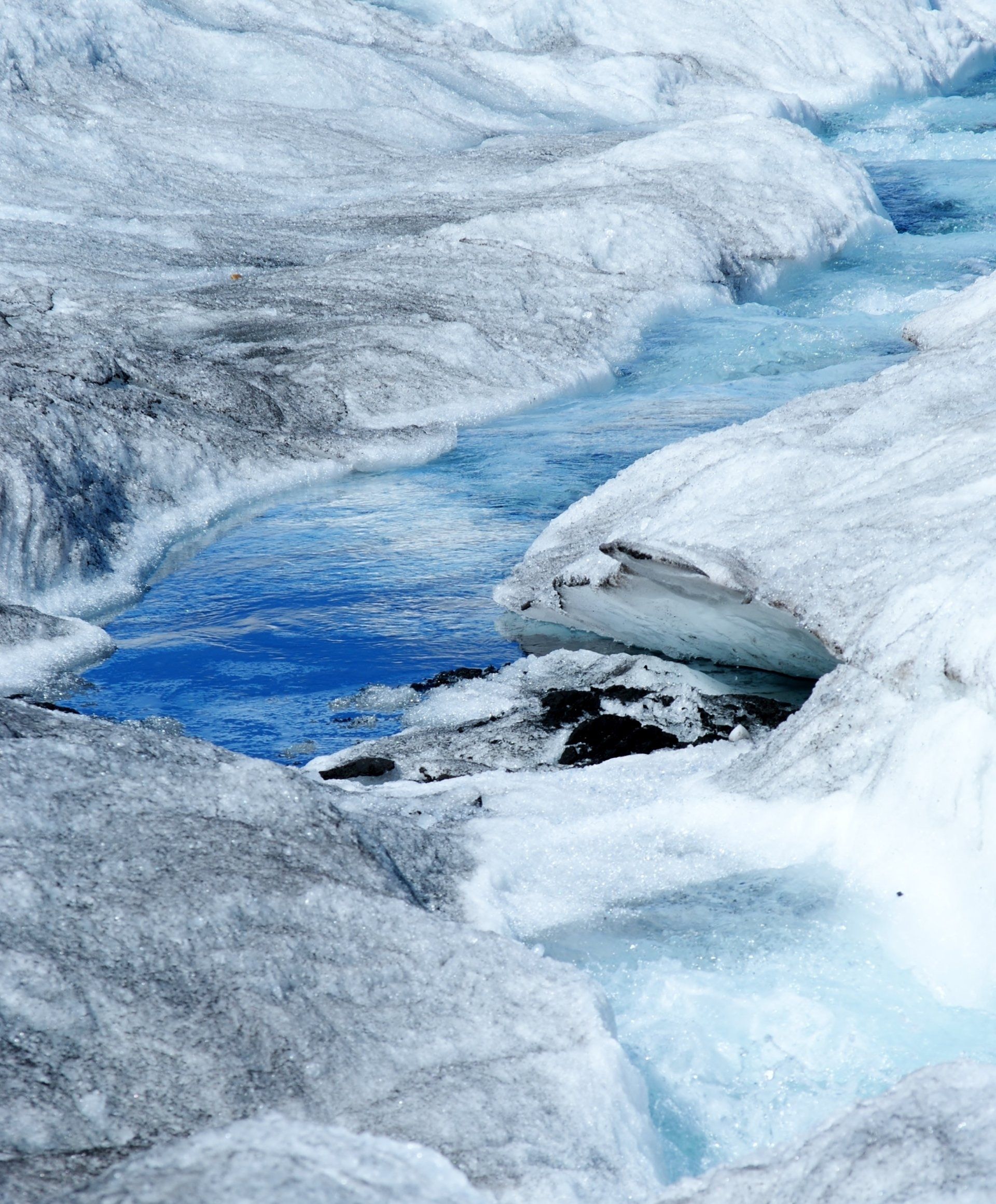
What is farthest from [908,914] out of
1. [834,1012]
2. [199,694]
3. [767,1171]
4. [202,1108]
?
[199,694]

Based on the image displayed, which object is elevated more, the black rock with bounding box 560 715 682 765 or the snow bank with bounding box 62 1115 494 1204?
the snow bank with bounding box 62 1115 494 1204

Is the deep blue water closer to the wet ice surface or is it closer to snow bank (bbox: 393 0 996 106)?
the wet ice surface

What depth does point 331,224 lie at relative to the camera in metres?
11.2

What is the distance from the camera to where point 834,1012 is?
8.15ft

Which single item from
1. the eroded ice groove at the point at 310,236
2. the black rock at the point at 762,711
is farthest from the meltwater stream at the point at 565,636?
the eroded ice groove at the point at 310,236

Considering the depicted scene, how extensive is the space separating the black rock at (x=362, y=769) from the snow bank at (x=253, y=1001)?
110cm

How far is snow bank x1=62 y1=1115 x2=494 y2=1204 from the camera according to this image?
1.54 meters

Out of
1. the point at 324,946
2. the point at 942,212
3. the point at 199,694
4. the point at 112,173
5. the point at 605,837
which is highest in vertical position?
the point at 112,173

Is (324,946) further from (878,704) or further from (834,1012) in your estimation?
(878,704)

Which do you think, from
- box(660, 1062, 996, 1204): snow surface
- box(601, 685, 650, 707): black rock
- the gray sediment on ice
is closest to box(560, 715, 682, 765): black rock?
the gray sediment on ice

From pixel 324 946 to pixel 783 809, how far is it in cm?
121

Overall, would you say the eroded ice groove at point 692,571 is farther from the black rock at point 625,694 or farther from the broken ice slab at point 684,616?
the black rock at point 625,694

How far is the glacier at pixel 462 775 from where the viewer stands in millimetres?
1973

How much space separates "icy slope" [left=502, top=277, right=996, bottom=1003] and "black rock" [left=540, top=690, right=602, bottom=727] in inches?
15.1
